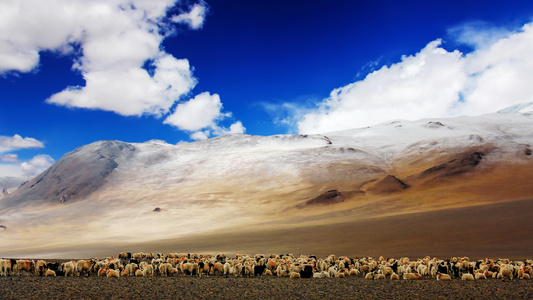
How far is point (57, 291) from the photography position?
13.4 m

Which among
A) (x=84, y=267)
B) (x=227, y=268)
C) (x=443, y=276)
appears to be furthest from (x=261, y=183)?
(x=443, y=276)

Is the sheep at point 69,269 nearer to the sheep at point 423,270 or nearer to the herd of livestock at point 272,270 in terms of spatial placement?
the herd of livestock at point 272,270

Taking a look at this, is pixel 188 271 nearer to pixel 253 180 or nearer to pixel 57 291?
pixel 57 291

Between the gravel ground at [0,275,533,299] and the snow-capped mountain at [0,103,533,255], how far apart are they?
4238 cm

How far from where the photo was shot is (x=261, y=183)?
110m

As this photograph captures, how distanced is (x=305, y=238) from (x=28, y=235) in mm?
64104

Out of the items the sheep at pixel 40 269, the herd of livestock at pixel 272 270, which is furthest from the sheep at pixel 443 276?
the sheep at pixel 40 269

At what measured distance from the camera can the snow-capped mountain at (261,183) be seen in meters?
70.5

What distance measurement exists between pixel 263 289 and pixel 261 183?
313ft

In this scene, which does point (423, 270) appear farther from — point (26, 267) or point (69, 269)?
point (26, 267)

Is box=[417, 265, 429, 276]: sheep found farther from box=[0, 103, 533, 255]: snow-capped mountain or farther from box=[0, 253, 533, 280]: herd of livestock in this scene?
box=[0, 103, 533, 255]: snow-capped mountain

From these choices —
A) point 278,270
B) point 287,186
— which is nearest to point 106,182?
point 287,186

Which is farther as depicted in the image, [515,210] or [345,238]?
[515,210]

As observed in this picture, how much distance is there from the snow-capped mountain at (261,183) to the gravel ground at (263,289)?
42.4m
